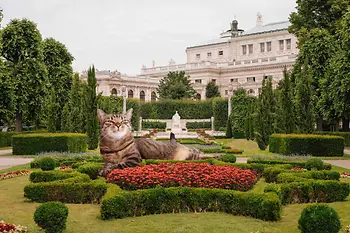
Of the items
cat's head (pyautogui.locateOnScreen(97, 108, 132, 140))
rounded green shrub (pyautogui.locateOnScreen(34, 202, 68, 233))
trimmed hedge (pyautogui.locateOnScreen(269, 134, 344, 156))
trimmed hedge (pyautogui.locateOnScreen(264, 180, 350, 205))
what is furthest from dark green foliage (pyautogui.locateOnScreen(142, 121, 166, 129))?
rounded green shrub (pyautogui.locateOnScreen(34, 202, 68, 233))

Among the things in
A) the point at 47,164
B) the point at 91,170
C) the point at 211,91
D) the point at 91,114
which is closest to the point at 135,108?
the point at 211,91

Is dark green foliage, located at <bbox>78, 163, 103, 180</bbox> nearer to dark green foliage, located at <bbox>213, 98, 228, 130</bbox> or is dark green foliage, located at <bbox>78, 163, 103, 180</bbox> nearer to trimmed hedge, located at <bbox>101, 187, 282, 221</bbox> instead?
trimmed hedge, located at <bbox>101, 187, 282, 221</bbox>

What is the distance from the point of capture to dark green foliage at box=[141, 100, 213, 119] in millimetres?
65812

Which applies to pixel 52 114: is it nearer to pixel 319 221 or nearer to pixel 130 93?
pixel 319 221

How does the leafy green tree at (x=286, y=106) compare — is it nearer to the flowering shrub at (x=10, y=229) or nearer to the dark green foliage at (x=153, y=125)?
the flowering shrub at (x=10, y=229)

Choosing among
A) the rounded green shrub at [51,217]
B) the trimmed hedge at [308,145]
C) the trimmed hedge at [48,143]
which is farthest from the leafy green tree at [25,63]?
the rounded green shrub at [51,217]

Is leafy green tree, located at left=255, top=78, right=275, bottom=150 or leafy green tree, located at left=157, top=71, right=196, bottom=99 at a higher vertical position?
leafy green tree, located at left=157, top=71, right=196, bottom=99

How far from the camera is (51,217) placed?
7.04m

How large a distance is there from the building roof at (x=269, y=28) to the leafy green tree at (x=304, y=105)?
62606 mm

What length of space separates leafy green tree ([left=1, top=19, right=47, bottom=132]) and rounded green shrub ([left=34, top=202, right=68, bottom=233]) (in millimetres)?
30414

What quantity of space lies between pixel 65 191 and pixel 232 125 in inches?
1590

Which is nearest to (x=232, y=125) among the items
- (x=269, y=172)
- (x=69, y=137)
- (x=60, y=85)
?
(x=60, y=85)

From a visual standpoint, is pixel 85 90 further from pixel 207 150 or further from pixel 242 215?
pixel 242 215

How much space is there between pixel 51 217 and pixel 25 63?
31655mm
